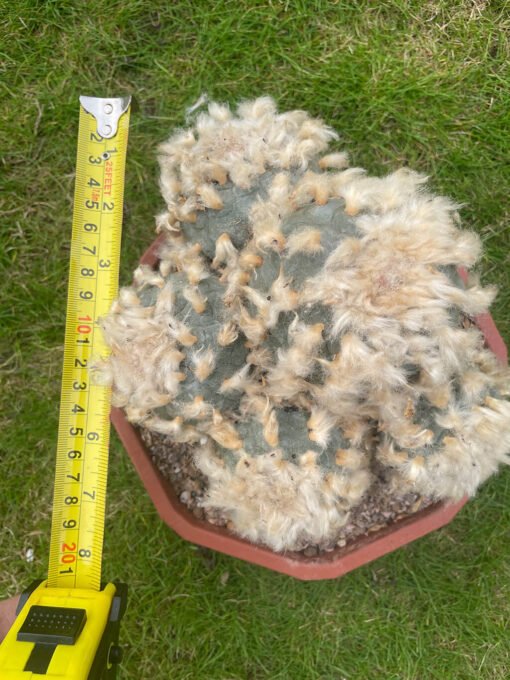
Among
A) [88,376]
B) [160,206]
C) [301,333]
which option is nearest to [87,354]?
[88,376]

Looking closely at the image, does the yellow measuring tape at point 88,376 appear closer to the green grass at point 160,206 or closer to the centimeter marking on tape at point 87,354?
the centimeter marking on tape at point 87,354

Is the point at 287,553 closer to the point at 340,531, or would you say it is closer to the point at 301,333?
the point at 340,531

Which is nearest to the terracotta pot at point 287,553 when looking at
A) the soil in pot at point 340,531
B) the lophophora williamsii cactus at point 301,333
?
the soil in pot at point 340,531

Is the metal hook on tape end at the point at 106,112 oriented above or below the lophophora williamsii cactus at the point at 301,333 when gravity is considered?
above

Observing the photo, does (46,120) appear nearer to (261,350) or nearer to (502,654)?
(261,350)

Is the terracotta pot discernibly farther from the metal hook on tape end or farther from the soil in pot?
the metal hook on tape end

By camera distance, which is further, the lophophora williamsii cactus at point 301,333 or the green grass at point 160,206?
the green grass at point 160,206

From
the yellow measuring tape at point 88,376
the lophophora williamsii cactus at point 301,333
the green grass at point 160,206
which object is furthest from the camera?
the green grass at point 160,206
